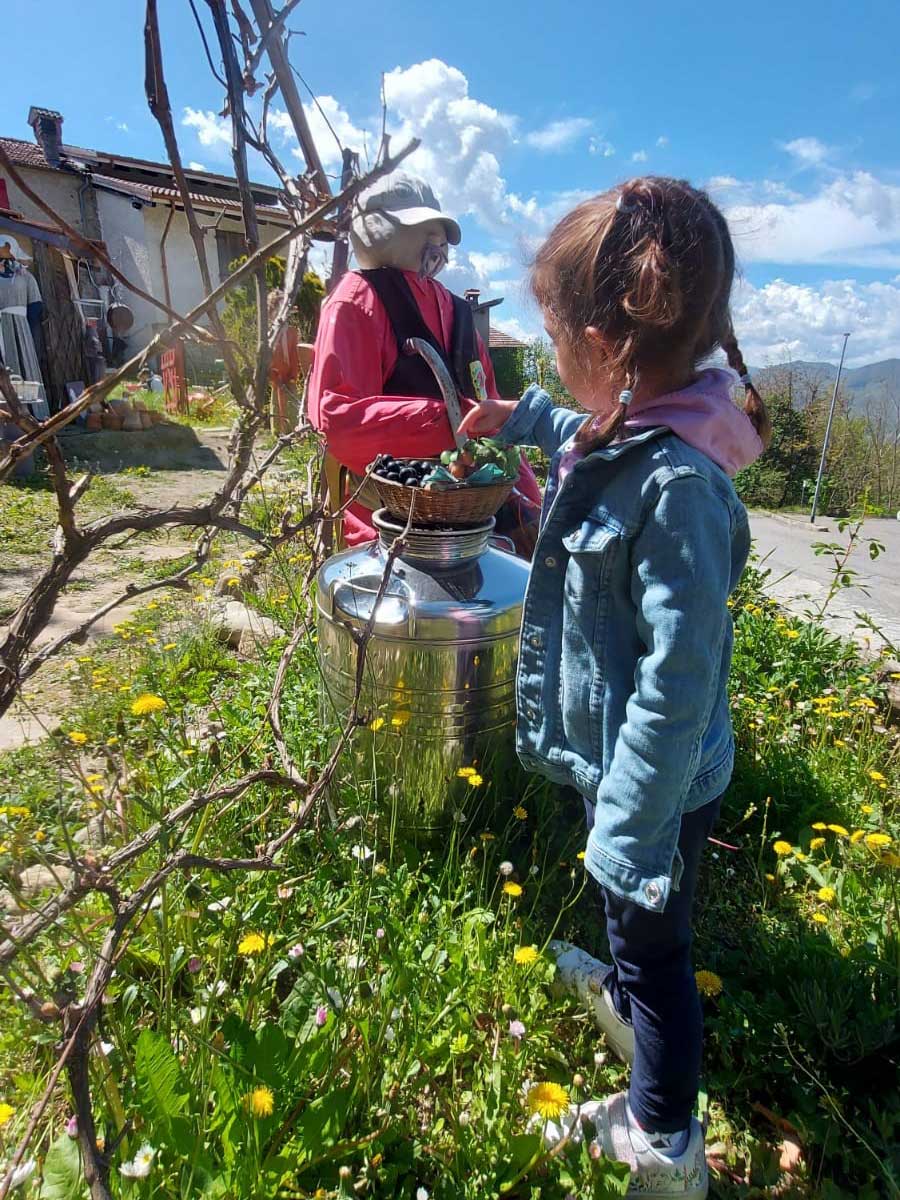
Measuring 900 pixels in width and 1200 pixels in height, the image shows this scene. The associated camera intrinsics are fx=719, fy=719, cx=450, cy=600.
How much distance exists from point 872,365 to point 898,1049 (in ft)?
403

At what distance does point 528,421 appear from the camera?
5.48ft

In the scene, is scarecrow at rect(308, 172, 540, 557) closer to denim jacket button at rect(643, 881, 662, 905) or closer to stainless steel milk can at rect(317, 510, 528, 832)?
stainless steel milk can at rect(317, 510, 528, 832)

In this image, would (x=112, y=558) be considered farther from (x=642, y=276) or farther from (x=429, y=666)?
(x=642, y=276)

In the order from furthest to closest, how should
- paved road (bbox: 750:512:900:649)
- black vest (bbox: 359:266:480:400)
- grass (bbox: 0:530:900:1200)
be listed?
paved road (bbox: 750:512:900:649)
black vest (bbox: 359:266:480:400)
grass (bbox: 0:530:900:1200)

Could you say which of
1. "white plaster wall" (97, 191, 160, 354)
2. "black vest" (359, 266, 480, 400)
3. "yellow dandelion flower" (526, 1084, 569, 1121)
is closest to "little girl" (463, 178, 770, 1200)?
"yellow dandelion flower" (526, 1084, 569, 1121)

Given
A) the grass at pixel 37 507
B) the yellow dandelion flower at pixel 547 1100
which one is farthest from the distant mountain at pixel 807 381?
the yellow dandelion flower at pixel 547 1100

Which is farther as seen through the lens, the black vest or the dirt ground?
the dirt ground

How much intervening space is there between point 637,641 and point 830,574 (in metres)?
5.02

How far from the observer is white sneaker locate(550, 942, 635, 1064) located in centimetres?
158

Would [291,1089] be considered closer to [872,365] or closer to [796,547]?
[796,547]

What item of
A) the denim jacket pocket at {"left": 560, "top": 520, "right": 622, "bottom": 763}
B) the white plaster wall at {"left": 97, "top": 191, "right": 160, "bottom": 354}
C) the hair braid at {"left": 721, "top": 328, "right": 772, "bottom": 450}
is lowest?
the denim jacket pocket at {"left": 560, "top": 520, "right": 622, "bottom": 763}

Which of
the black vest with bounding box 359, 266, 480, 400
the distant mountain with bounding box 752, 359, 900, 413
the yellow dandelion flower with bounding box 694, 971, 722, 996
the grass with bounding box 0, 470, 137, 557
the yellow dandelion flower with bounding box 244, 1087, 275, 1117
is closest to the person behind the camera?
the yellow dandelion flower with bounding box 244, 1087, 275, 1117

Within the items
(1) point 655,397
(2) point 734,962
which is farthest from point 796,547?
(1) point 655,397

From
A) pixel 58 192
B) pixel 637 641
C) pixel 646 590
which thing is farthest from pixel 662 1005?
pixel 58 192
